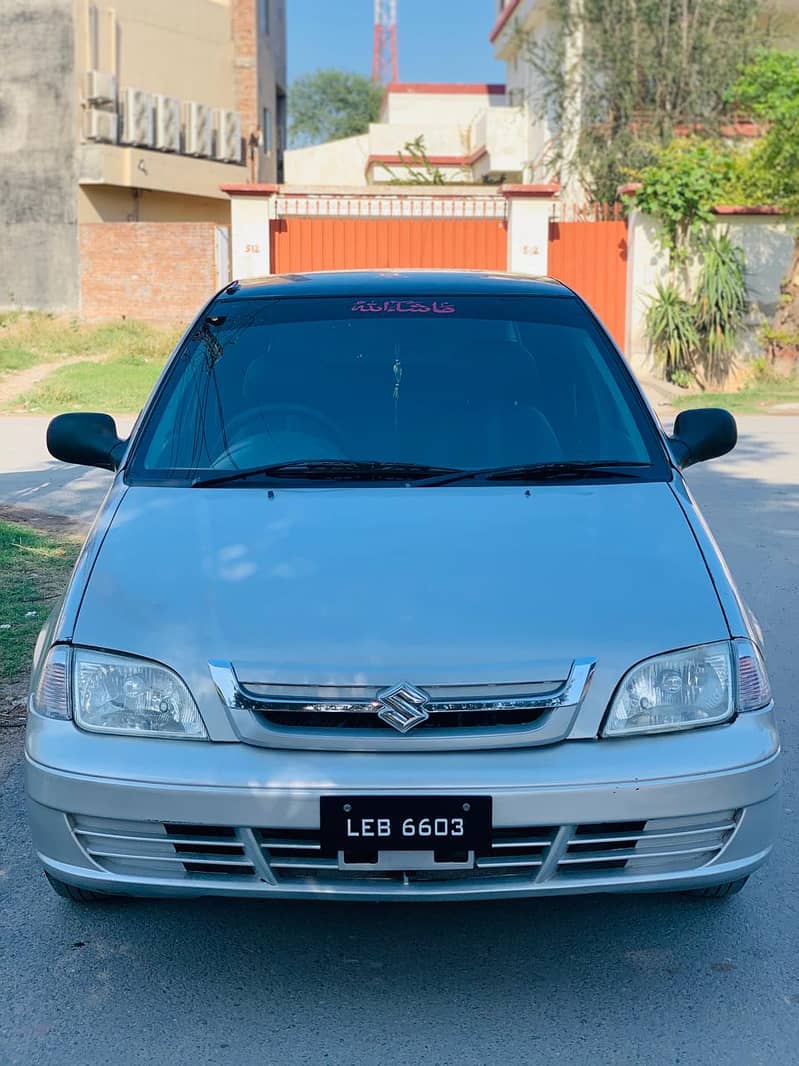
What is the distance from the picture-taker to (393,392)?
13.3 ft

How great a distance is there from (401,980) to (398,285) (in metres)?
2.44

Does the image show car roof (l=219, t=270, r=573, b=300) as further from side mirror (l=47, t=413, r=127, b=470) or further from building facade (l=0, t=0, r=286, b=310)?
building facade (l=0, t=0, r=286, b=310)

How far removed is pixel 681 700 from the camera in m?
2.89

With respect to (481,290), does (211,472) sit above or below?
below

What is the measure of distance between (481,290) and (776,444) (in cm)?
828

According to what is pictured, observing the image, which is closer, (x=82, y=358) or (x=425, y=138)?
(x=82, y=358)

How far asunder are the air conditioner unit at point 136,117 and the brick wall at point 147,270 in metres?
3.59

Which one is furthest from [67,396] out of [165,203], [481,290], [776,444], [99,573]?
[165,203]

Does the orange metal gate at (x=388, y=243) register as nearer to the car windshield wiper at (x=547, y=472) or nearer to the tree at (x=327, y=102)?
the car windshield wiper at (x=547, y=472)

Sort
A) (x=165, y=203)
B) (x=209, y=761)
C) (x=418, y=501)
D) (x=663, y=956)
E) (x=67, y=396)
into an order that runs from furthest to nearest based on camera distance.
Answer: (x=165, y=203)
(x=67, y=396)
(x=418, y=501)
(x=663, y=956)
(x=209, y=761)

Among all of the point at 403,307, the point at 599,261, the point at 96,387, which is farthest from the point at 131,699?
the point at 599,261

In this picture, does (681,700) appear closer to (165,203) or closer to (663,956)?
(663,956)

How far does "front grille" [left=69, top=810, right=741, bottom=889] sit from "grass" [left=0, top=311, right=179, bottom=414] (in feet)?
41.9

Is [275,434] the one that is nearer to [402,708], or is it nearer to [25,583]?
[402,708]
